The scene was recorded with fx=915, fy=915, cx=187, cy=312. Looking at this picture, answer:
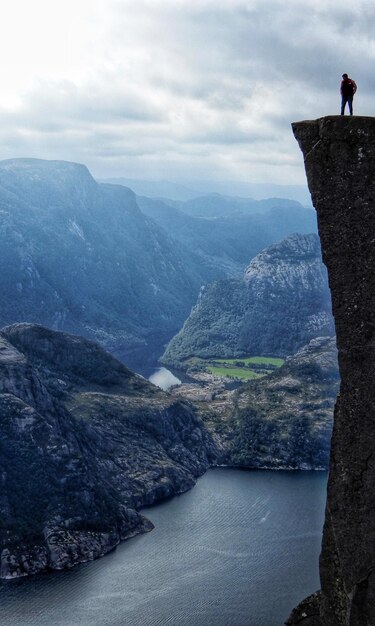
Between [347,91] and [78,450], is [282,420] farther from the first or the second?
[347,91]

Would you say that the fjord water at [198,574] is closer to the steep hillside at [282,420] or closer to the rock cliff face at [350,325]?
the steep hillside at [282,420]

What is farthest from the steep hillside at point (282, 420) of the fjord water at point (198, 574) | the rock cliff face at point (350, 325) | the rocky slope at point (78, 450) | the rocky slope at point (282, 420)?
the rock cliff face at point (350, 325)

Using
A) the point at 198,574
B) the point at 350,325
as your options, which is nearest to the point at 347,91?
the point at 350,325

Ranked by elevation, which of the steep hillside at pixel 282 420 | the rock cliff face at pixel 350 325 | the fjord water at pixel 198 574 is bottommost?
the fjord water at pixel 198 574

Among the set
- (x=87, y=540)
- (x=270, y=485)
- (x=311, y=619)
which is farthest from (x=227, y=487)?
(x=311, y=619)

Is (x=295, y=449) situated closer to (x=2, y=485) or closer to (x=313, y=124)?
(x=2, y=485)

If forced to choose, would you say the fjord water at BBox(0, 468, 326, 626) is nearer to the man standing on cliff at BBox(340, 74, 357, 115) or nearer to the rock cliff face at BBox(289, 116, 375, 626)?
the rock cliff face at BBox(289, 116, 375, 626)

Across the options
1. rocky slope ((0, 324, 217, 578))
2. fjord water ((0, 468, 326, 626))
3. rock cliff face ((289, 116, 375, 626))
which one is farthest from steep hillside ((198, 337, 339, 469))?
rock cliff face ((289, 116, 375, 626))
